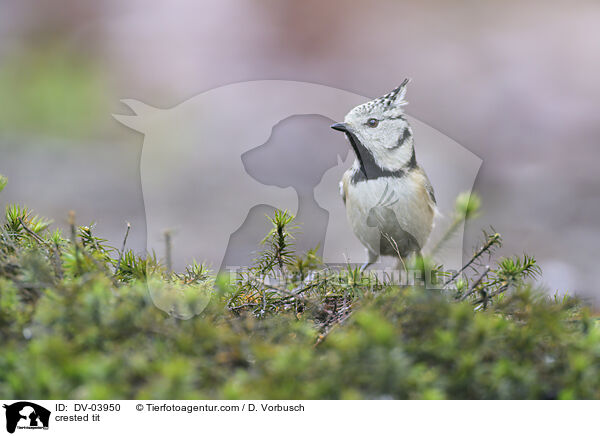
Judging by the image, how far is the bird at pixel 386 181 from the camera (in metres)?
2.01

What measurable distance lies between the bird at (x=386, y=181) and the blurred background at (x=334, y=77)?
1829 millimetres

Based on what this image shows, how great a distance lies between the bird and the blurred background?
183 cm

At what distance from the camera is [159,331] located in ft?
2.95

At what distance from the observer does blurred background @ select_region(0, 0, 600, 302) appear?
4.09 metres

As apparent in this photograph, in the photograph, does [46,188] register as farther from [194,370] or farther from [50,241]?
[194,370]

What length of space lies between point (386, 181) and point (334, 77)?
2468 mm

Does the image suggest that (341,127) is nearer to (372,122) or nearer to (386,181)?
(372,122)

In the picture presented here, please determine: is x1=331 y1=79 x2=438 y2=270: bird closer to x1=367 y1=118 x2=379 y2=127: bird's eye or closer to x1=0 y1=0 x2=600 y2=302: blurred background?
x1=367 y1=118 x2=379 y2=127: bird's eye

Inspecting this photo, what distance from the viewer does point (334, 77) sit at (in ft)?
14.4

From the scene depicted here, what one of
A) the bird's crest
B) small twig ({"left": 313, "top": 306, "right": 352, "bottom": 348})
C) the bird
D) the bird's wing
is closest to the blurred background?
the bird's wing

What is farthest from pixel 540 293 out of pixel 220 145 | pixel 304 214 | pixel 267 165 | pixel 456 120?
pixel 456 120

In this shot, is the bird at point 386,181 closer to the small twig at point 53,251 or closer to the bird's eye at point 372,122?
the bird's eye at point 372,122
